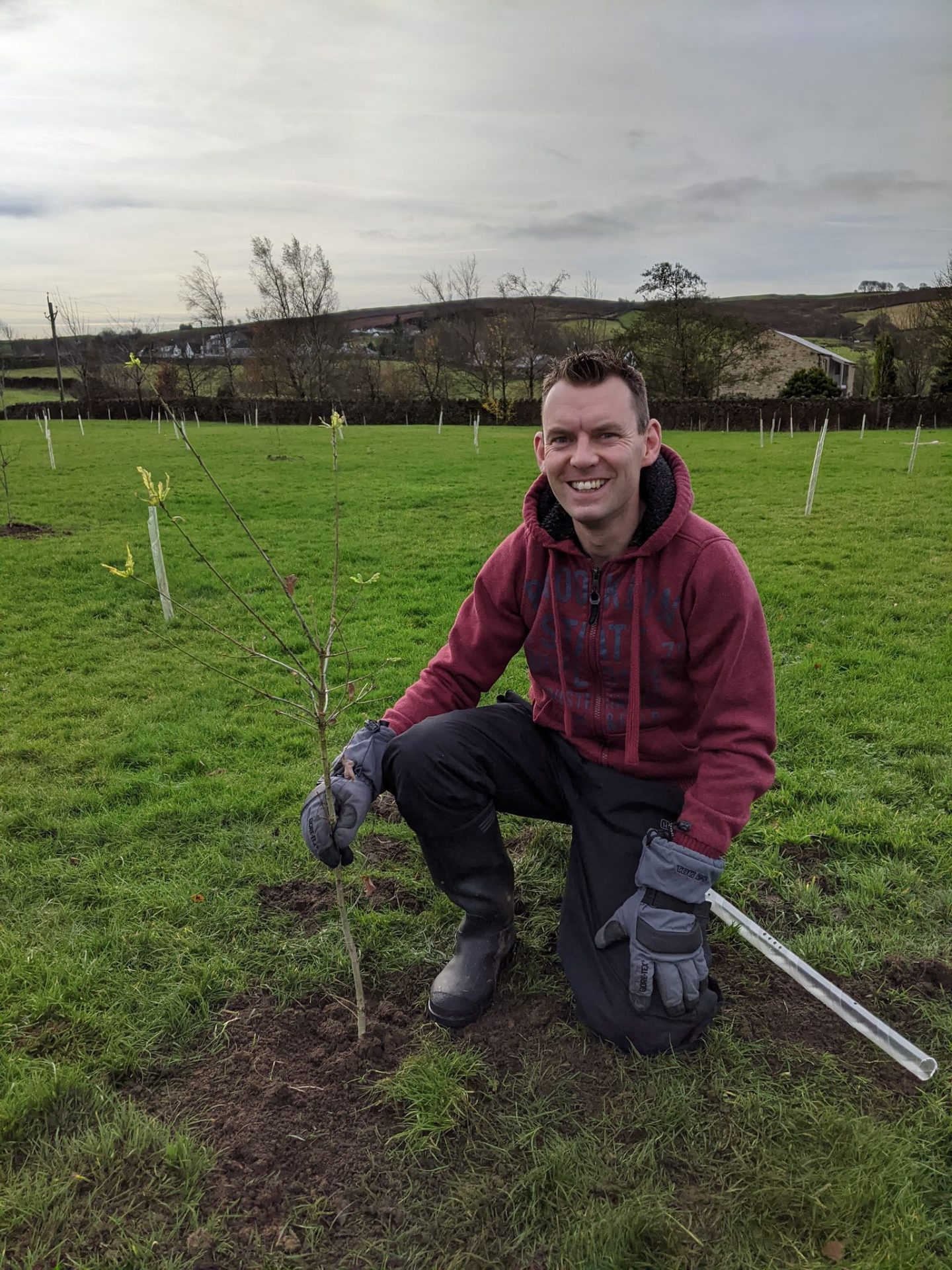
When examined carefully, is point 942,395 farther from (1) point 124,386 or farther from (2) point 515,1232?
(1) point 124,386

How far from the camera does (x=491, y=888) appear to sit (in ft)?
8.91

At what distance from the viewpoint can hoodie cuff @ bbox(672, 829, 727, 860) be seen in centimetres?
229

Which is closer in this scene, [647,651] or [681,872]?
[681,872]

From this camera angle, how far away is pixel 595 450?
243 centimetres

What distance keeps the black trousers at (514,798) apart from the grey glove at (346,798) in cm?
6

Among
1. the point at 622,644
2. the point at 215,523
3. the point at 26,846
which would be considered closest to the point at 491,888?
the point at 622,644

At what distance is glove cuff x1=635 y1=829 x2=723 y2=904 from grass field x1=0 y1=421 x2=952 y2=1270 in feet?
1.70

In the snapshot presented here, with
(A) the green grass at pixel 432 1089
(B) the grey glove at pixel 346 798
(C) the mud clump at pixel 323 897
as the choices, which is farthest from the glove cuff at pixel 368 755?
(A) the green grass at pixel 432 1089

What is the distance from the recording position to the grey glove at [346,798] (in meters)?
2.37

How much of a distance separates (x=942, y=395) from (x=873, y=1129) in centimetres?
4031

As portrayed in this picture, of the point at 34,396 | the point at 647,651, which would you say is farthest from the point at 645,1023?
the point at 34,396

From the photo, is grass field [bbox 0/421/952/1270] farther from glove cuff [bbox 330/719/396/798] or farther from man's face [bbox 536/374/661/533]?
man's face [bbox 536/374/661/533]

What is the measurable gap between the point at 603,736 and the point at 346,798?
2.96 ft

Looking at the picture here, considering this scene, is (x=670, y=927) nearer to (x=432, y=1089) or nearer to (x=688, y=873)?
(x=688, y=873)
